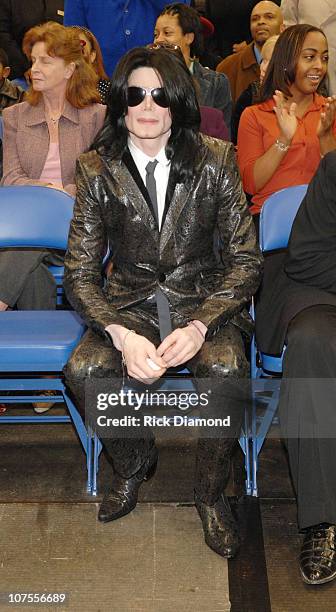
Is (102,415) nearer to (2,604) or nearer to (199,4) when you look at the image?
(2,604)

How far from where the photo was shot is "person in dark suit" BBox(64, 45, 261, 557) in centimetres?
275

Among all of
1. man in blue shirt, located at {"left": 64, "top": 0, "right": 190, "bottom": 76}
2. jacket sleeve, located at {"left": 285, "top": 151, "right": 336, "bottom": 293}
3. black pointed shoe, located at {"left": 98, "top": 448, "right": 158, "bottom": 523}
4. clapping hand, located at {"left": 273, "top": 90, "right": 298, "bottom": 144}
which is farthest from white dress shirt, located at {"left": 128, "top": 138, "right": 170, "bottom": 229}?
man in blue shirt, located at {"left": 64, "top": 0, "right": 190, "bottom": 76}

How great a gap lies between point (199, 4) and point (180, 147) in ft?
12.2

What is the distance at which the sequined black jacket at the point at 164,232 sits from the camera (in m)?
2.87

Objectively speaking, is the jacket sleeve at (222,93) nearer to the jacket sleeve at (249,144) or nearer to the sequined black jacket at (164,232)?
the jacket sleeve at (249,144)

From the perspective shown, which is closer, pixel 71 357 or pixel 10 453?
pixel 71 357

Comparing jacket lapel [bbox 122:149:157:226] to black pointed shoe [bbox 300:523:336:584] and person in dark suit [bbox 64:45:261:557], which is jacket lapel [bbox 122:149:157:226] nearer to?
person in dark suit [bbox 64:45:261:557]

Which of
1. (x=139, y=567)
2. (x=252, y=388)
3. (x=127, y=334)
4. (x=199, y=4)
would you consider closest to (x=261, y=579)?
(x=139, y=567)

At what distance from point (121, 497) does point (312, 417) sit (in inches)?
29.8

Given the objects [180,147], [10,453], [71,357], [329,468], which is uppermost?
[180,147]

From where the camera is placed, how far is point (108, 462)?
3314 mm

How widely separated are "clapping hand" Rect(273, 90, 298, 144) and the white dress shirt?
1.04 meters

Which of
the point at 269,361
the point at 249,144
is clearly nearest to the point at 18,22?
the point at 249,144

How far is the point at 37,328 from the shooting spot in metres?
3.00
